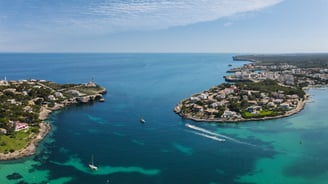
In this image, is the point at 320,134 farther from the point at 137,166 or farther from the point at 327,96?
the point at 327,96

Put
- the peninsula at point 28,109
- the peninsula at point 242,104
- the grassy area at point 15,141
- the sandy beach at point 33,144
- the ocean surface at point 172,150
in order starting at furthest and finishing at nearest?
the peninsula at point 242,104, the peninsula at point 28,109, the grassy area at point 15,141, the sandy beach at point 33,144, the ocean surface at point 172,150

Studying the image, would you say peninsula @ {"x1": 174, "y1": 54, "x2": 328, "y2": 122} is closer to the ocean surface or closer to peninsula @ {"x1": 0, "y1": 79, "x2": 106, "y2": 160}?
the ocean surface

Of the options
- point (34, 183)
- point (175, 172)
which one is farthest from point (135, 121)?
point (34, 183)

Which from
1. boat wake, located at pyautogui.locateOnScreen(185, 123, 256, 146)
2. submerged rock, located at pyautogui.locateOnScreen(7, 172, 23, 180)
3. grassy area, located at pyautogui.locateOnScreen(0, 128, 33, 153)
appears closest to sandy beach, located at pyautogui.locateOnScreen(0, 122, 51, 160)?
grassy area, located at pyautogui.locateOnScreen(0, 128, 33, 153)

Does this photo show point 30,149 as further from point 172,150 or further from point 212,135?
point 212,135

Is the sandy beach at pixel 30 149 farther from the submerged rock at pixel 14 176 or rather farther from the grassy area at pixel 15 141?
the submerged rock at pixel 14 176

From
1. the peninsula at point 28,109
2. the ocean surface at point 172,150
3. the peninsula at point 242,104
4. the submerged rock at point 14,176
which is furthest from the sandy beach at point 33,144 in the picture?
the peninsula at point 242,104

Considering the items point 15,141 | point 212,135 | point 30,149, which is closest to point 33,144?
point 30,149
